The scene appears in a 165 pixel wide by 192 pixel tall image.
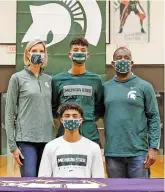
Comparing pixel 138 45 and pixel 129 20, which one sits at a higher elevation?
pixel 129 20

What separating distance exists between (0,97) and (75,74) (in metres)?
5.81

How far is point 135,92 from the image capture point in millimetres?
2869

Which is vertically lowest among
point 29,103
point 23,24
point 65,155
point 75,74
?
point 65,155

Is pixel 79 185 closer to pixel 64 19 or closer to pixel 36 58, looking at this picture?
pixel 36 58

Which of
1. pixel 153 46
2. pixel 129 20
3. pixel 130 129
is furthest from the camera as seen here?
pixel 153 46

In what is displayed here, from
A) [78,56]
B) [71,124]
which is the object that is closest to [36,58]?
[78,56]

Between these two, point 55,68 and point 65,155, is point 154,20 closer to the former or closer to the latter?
point 55,68

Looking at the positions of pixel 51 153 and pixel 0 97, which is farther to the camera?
pixel 0 97

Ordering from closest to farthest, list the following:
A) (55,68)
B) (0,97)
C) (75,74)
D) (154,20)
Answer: (75,74) < (55,68) < (154,20) < (0,97)

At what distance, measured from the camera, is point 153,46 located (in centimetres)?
670

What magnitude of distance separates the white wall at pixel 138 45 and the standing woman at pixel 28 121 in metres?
3.81

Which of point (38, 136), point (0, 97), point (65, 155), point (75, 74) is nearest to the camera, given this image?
point (65, 155)

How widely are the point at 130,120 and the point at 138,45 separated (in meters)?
4.02

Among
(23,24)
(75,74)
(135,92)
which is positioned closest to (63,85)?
(75,74)
